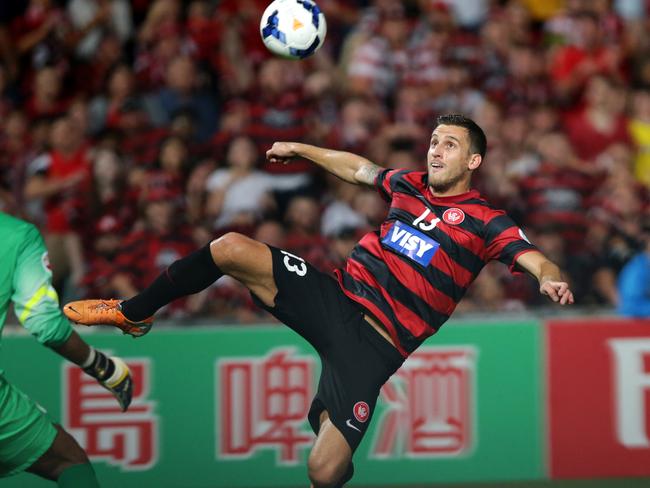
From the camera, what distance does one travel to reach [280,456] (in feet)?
25.0

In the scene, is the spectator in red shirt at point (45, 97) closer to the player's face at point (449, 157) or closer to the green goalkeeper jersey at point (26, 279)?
the player's face at point (449, 157)

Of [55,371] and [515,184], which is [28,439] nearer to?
[55,371]

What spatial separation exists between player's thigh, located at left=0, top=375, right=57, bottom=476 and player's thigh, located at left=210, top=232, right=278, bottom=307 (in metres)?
1.12

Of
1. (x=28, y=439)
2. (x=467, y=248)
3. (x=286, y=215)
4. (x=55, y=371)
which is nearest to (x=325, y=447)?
(x=467, y=248)

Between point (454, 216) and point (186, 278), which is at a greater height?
point (454, 216)

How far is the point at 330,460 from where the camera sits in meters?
5.90

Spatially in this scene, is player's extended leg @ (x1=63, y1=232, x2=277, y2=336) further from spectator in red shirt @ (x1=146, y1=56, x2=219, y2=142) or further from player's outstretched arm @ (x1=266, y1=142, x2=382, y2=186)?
spectator in red shirt @ (x1=146, y1=56, x2=219, y2=142)

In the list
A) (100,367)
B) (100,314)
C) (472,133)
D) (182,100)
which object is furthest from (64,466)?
(182,100)

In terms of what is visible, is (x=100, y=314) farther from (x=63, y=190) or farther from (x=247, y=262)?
(x=63, y=190)

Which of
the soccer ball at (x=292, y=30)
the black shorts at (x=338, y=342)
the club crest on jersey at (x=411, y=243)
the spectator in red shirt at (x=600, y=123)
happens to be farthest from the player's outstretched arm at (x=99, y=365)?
the spectator in red shirt at (x=600, y=123)

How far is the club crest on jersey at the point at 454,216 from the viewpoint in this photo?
19.6ft

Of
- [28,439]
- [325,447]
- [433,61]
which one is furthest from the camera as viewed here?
[433,61]

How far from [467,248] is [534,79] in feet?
17.2

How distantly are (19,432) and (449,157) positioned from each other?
8.01 feet
